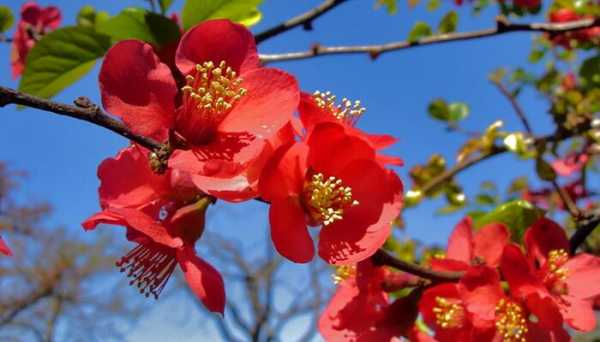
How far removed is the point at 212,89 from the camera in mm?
627

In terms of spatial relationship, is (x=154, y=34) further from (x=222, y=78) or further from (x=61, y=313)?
(x=61, y=313)

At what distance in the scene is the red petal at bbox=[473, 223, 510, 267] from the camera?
0.88 m

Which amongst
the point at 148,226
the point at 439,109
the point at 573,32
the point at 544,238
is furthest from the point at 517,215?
the point at 573,32

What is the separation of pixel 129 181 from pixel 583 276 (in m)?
0.71

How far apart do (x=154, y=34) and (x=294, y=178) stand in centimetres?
34

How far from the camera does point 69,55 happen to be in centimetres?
89

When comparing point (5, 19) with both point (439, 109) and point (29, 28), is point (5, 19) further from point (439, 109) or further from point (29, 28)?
point (439, 109)

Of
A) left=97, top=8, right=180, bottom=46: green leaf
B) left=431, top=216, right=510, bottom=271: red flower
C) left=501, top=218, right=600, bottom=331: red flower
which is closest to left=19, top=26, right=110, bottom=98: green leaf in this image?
left=97, top=8, right=180, bottom=46: green leaf

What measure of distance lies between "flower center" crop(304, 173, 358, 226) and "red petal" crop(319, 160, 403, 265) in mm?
12

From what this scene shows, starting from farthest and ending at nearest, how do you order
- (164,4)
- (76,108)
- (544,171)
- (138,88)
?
(544,171) → (164,4) → (138,88) → (76,108)

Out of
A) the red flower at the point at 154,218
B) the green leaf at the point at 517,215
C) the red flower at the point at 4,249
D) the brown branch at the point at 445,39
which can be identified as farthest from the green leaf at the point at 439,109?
the red flower at the point at 4,249

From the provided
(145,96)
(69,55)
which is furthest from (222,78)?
(69,55)

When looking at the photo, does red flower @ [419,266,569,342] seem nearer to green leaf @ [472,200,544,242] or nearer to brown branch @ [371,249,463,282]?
brown branch @ [371,249,463,282]

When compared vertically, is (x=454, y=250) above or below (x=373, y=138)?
below
